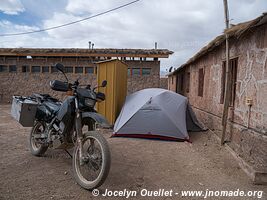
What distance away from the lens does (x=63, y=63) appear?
13359 millimetres

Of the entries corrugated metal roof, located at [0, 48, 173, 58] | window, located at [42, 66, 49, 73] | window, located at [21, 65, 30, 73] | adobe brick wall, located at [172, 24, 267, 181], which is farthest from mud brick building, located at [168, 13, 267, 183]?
window, located at [21, 65, 30, 73]

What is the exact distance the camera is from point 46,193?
2518mm

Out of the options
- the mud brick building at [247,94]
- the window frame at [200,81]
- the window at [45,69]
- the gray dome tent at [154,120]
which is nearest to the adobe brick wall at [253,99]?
the mud brick building at [247,94]

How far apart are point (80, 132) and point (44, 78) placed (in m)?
11.9

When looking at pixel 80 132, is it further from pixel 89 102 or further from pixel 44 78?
pixel 44 78

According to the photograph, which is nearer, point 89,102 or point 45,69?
point 89,102

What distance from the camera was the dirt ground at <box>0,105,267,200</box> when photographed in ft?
8.68

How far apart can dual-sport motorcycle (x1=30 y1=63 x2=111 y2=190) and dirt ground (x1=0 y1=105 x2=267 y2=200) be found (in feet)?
0.77

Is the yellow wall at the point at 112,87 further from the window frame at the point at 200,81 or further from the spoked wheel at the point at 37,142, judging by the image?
the window frame at the point at 200,81

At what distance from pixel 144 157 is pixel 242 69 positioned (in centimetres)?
284

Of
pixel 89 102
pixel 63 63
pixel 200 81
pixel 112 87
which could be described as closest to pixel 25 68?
pixel 63 63

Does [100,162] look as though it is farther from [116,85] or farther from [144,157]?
[116,85]

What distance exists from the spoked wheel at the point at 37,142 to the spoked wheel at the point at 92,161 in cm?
110

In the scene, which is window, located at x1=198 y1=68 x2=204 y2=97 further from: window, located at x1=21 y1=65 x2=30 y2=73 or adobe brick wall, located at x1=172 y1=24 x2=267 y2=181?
window, located at x1=21 y1=65 x2=30 y2=73
